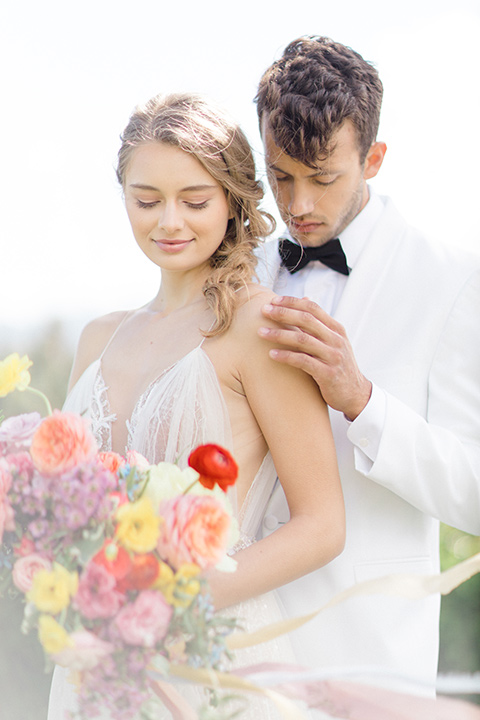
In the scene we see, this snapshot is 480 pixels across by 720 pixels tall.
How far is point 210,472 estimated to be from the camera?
1193mm

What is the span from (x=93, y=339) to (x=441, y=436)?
1.04m

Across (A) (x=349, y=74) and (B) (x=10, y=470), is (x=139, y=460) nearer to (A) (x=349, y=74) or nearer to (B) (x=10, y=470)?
(B) (x=10, y=470)

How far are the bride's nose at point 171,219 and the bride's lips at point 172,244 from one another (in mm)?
46

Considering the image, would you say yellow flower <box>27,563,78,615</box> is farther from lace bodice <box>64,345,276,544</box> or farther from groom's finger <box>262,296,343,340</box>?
groom's finger <box>262,296,343,340</box>

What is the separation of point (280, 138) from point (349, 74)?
14.1 inches

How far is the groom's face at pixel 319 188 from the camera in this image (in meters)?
2.27

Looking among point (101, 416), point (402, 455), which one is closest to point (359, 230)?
point (402, 455)

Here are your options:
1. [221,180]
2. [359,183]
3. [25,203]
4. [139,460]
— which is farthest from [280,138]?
[25,203]

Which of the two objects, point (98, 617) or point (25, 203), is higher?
point (98, 617)

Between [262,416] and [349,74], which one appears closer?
[262,416]

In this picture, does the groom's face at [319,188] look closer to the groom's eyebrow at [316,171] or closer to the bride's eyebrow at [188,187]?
the groom's eyebrow at [316,171]

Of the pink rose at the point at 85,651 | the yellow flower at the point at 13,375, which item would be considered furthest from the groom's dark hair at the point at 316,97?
the pink rose at the point at 85,651

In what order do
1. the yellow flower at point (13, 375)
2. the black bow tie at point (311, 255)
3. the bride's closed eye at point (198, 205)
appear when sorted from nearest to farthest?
the yellow flower at point (13, 375), the bride's closed eye at point (198, 205), the black bow tie at point (311, 255)

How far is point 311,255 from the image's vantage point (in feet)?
7.70
